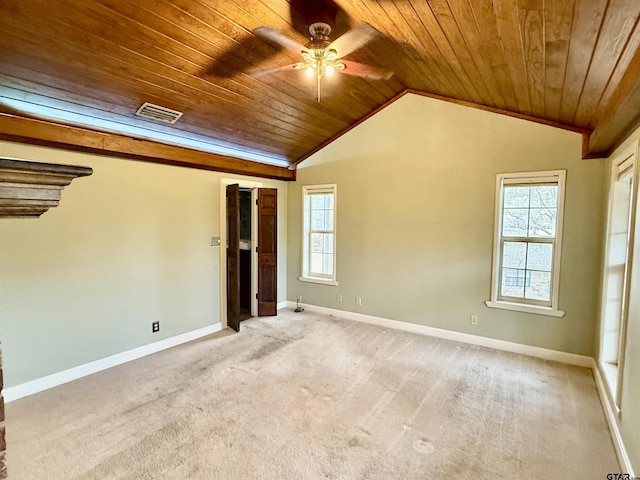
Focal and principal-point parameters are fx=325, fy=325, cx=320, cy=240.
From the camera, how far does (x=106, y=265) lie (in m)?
3.37

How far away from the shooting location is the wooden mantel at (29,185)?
813mm

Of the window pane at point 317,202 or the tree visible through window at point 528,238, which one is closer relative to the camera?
the tree visible through window at point 528,238

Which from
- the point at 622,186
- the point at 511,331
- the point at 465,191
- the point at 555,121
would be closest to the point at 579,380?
the point at 511,331

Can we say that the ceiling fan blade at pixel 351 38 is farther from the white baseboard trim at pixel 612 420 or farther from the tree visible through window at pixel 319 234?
the white baseboard trim at pixel 612 420

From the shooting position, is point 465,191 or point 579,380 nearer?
point 579,380

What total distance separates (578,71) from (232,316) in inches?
175

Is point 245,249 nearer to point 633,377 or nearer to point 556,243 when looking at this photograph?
point 556,243

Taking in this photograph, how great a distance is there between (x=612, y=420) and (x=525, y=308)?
1.46 metres

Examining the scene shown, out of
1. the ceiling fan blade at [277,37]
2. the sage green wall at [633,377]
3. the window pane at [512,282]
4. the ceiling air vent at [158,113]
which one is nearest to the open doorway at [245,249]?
the ceiling air vent at [158,113]

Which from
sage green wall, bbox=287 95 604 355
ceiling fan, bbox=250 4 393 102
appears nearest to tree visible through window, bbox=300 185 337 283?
sage green wall, bbox=287 95 604 355

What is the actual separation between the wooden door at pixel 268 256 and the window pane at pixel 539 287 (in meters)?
3.47

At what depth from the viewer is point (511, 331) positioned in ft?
12.6

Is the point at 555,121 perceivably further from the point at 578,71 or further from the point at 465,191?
the point at 578,71

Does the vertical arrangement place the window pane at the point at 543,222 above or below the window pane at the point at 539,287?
above
